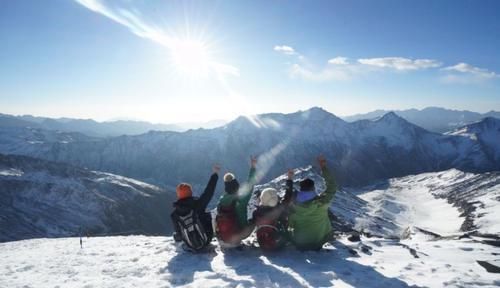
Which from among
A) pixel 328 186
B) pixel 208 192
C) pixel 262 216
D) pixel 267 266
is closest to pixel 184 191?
pixel 208 192

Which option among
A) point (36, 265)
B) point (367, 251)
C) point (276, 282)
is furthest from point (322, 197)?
point (36, 265)

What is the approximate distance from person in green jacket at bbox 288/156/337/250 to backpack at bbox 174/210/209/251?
356cm

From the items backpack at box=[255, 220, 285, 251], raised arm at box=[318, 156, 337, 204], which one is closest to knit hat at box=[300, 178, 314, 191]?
raised arm at box=[318, 156, 337, 204]

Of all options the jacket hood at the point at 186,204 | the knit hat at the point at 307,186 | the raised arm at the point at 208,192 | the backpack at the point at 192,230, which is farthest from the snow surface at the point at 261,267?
the knit hat at the point at 307,186

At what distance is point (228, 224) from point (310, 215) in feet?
11.0

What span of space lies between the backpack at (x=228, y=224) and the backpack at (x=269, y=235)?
1075mm

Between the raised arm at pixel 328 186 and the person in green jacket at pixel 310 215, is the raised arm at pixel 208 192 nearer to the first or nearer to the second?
the person in green jacket at pixel 310 215

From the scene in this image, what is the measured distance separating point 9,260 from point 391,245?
1660 cm

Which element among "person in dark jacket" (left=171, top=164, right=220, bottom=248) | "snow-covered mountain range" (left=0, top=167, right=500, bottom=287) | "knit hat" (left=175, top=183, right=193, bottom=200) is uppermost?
"knit hat" (left=175, top=183, right=193, bottom=200)

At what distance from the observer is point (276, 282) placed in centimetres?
1198

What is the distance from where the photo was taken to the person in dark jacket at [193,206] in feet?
51.2

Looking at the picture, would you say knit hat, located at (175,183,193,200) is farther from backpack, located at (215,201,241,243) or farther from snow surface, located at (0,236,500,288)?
snow surface, located at (0,236,500,288)

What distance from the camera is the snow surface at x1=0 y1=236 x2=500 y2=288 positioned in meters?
12.0

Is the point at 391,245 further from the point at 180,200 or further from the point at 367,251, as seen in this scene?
the point at 180,200
